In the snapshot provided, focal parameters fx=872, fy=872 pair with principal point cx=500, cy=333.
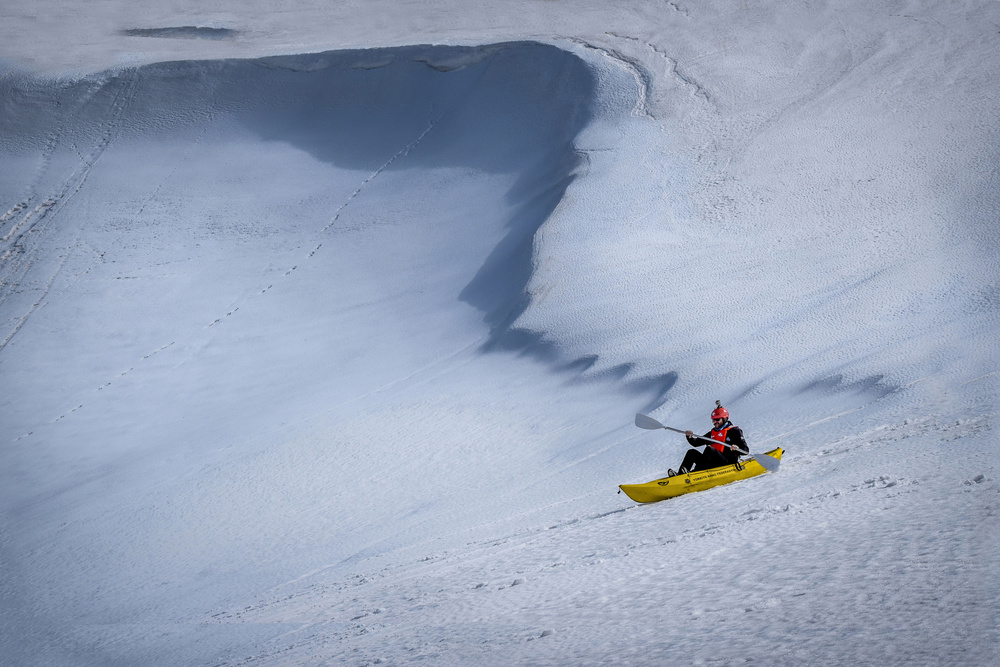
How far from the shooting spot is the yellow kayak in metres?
8.11

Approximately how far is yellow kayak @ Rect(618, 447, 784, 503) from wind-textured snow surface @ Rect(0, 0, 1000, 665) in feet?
0.38

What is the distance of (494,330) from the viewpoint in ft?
46.6

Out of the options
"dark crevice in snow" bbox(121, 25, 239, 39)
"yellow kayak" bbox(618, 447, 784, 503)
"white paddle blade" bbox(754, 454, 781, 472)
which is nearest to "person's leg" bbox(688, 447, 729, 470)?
"yellow kayak" bbox(618, 447, 784, 503)

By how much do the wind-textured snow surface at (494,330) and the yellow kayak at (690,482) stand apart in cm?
12

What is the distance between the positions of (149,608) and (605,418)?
19.2 feet

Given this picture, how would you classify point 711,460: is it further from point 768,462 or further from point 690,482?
point 768,462

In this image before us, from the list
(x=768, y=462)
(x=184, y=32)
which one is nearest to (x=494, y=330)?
(x=768, y=462)

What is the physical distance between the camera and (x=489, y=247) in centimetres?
1628

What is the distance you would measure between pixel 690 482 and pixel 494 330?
6.53 m

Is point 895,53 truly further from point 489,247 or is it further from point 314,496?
point 314,496

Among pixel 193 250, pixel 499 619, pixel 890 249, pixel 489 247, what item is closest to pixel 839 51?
pixel 890 249

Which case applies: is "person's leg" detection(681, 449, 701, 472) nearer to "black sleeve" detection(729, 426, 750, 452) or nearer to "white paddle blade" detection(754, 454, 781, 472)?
"black sleeve" detection(729, 426, 750, 452)

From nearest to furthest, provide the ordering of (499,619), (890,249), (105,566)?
(499,619) < (105,566) < (890,249)

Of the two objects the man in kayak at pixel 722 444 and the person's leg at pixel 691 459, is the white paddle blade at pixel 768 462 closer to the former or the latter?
the man in kayak at pixel 722 444
